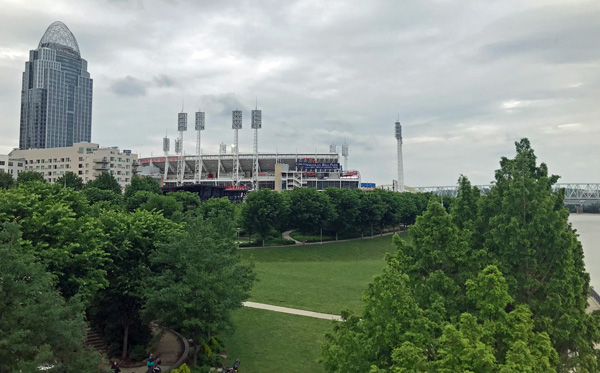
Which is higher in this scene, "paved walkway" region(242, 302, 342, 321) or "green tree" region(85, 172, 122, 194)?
"green tree" region(85, 172, 122, 194)

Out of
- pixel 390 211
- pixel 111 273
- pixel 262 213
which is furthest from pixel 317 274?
pixel 390 211

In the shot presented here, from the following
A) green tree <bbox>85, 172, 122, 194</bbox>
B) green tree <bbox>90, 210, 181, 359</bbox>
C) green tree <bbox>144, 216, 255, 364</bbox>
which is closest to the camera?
green tree <bbox>144, 216, 255, 364</bbox>

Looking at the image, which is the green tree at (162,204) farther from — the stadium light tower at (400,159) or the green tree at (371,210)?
the stadium light tower at (400,159)

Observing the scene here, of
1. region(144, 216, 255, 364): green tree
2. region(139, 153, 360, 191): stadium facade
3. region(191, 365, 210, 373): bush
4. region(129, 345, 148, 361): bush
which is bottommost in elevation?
region(191, 365, 210, 373): bush

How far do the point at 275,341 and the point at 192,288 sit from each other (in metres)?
10.1

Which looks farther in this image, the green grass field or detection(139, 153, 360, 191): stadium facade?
detection(139, 153, 360, 191): stadium facade

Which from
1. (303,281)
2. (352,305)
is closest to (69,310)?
(352,305)

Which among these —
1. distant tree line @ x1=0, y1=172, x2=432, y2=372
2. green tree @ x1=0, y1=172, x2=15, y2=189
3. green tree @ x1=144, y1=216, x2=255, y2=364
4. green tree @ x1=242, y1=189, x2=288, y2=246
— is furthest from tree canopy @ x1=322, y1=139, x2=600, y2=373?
green tree @ x1=0, y1=172, x2=15, y2=189

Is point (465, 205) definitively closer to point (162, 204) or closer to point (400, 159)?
point (162, 204)

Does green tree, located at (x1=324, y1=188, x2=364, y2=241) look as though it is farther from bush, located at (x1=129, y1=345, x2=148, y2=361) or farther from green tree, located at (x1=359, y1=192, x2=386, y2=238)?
bush, located at (x1=129, y1=345, x2=148, y2=361)

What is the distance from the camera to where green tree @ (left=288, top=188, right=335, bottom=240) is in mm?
85562

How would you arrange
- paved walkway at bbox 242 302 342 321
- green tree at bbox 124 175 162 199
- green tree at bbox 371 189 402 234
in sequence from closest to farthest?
paved walkway at bbox 242 302 342 321, green tree at bbox 124 175 162 199, green tree at bbox 371 189 402 234

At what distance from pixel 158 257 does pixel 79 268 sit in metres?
4.37

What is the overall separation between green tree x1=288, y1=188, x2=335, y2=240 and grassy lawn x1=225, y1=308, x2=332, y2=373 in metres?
44.8
